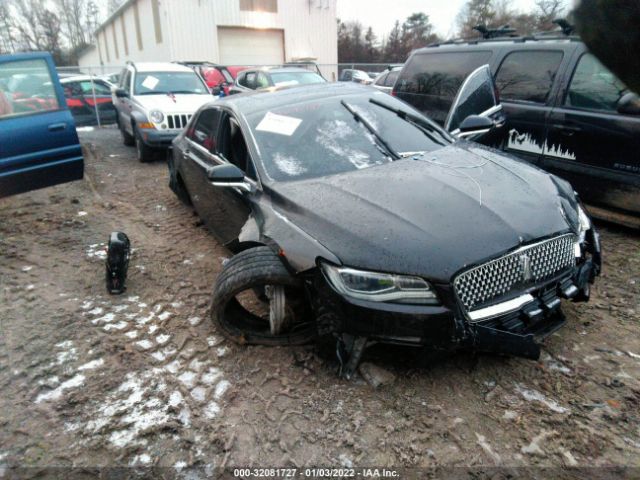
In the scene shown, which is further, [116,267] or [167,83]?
[167,83]

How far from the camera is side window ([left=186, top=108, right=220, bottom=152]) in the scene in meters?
4.03

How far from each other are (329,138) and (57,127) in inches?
136

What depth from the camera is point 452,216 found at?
2402mm

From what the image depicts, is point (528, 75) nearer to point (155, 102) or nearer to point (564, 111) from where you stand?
point (564, 111)

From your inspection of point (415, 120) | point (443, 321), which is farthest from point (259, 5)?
point (443, 321)

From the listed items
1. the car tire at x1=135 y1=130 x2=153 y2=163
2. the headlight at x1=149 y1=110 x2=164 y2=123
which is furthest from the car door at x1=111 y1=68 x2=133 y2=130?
the headlight at x1=149 y1=110 x2=164 y2=123

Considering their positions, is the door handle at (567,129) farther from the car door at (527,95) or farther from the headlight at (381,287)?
the headlight at (381,287)

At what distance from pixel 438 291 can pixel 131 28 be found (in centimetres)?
3459

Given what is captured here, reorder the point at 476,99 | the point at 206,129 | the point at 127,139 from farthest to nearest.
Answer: the point at 127,139
the point at 476,99
the point at 206,129

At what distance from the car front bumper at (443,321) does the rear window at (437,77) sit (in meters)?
3.39

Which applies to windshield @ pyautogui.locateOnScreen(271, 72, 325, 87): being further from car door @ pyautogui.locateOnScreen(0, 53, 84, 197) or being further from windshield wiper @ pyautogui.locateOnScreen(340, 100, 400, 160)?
windshield wiper @ pyautogui.locateOnScreen(340, 100, 400, 160)

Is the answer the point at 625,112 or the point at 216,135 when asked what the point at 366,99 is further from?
the point at 625,112

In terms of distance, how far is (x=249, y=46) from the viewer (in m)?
24.0

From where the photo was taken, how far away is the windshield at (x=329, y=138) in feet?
10.3
